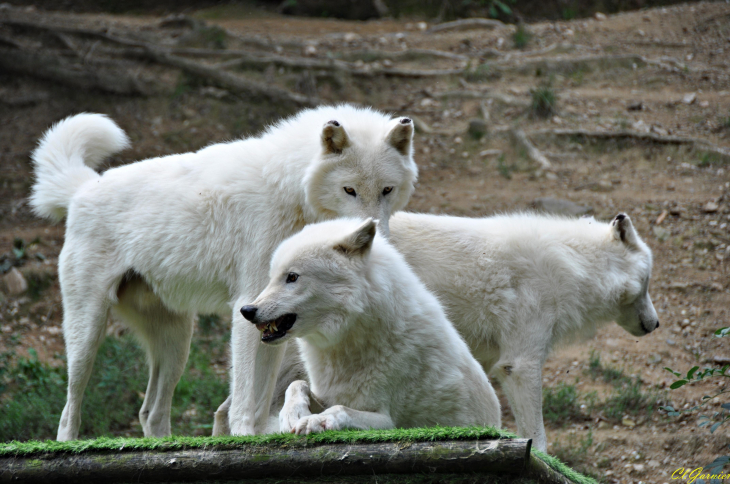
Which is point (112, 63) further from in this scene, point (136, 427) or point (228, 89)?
point (136, 427)

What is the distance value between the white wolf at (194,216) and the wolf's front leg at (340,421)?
1.12m

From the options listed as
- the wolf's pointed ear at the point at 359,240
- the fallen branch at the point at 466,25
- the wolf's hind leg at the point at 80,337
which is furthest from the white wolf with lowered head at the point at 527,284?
the fallen branch at the point at 466,25

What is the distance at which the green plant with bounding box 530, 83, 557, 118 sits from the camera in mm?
10495

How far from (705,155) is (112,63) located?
963 cm

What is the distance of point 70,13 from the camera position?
14.5 meters

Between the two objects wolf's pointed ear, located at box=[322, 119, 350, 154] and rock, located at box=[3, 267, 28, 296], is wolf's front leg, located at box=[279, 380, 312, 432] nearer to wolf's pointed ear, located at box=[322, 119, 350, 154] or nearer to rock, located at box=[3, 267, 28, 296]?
wolf's pointed ear, located at box=[322, 119, 350, 154]

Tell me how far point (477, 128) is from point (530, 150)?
1.00 meters

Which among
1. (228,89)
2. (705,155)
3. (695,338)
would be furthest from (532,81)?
(695,338)

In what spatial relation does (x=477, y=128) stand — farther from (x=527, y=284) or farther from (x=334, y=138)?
(x=334, y=138)

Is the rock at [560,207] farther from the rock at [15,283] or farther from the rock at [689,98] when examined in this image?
the rock at [15,283]

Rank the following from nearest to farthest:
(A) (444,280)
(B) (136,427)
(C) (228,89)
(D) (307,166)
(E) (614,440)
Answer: (D) (307,166) < (A) (444,280) < (E) (614,440) < (B) (136,427) < (C) (228,89)

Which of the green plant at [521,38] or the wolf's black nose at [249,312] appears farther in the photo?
the green plant at [521,38]

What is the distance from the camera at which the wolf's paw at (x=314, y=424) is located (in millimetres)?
3258

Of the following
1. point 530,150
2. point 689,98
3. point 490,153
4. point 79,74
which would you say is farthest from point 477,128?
point 79,74
